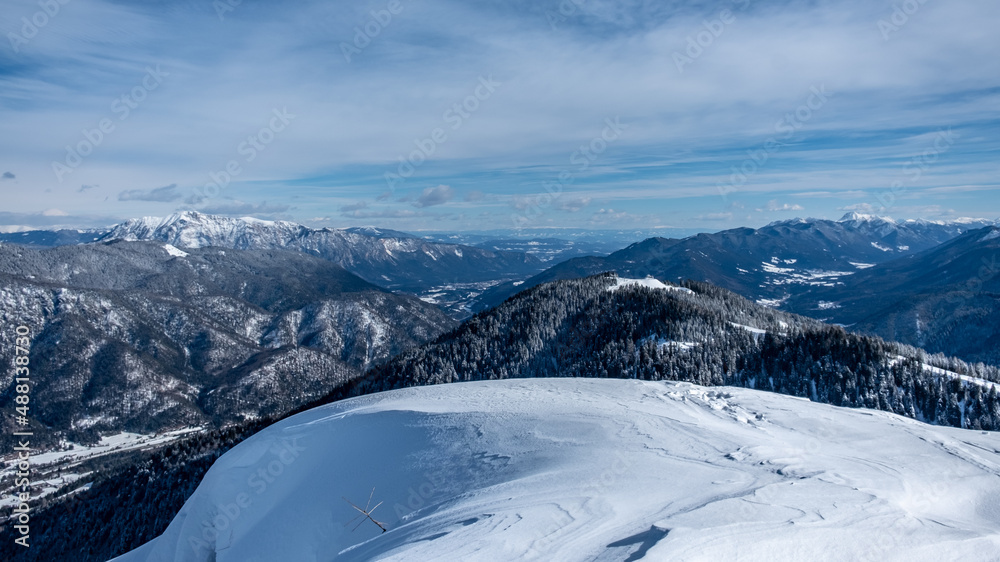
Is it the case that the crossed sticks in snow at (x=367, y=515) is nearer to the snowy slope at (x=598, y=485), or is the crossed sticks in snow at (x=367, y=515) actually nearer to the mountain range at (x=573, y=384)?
the snowy slope at (x=598, y=485)

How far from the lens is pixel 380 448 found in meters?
28.5

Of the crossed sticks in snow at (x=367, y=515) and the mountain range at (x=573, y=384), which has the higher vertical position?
the crossed sticks in snow at (x=367, y=515)

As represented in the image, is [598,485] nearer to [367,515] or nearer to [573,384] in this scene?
[367,515]

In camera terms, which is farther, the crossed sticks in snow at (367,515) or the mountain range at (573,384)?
the mountain range at (573,384)

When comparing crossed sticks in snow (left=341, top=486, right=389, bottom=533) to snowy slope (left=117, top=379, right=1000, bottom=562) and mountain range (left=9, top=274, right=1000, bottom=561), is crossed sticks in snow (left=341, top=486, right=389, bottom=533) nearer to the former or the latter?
snowy slope (left=117, top=379, right=1000, bottom=562)

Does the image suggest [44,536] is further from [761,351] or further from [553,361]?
[761,351]

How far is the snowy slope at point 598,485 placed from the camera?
16.0m

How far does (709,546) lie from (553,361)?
97924 mm

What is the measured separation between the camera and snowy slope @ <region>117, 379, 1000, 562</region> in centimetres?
1603

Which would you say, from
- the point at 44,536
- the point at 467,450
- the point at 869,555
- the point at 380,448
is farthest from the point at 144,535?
the point at 869,555

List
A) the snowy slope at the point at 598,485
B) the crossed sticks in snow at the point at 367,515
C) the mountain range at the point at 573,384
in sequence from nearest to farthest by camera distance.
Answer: the snowy slope at the point at 598,485 < the crossed sticks in snow at the point at 367,515 < the mountain range at the point at 573,384

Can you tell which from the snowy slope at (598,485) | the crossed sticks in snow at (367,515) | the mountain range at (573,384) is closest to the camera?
the snowy slope at (598,485)

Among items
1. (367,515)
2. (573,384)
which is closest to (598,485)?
(367,515)

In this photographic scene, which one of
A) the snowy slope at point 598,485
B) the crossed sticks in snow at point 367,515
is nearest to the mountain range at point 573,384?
the snowy slope at point 598,485
